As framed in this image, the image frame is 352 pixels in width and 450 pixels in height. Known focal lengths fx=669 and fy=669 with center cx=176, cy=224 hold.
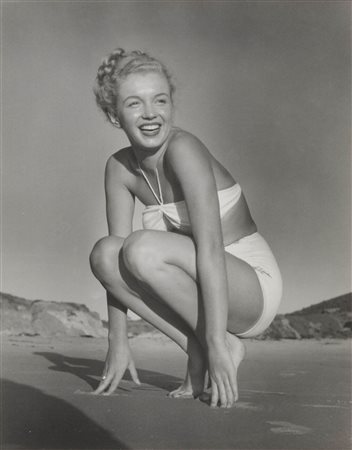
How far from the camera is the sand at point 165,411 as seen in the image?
1.15 meters

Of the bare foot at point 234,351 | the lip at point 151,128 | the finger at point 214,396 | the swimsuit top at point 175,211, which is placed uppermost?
the lip at point 151,128

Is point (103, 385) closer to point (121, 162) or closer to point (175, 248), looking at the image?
point (175, 248)

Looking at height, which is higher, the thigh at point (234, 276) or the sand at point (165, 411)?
the thigh at point (234, 276)

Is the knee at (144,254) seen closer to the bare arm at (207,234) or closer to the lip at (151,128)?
the bare arm at (207,234)

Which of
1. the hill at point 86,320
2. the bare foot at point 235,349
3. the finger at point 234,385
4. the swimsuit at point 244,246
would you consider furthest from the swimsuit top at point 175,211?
the hill at point 86,320

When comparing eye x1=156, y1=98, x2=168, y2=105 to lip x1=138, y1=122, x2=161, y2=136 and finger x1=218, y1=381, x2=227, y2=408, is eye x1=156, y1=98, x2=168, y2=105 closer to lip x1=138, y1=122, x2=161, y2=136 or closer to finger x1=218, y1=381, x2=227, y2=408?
lip x1=138, y1=122, x2=161, y2=136

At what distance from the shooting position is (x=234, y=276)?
1419 millimetres

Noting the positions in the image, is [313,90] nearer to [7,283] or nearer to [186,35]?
[186,35]

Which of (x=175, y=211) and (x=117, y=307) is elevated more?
(x=175, y=211)

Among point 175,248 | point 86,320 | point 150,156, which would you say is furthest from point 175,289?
point 86,320

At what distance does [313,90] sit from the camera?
2836mm

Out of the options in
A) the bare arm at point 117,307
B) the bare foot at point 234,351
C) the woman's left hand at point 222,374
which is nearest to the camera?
the woman's left hand at point 222,374

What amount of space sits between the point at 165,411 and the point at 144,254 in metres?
0.31

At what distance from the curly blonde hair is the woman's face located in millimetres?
18
